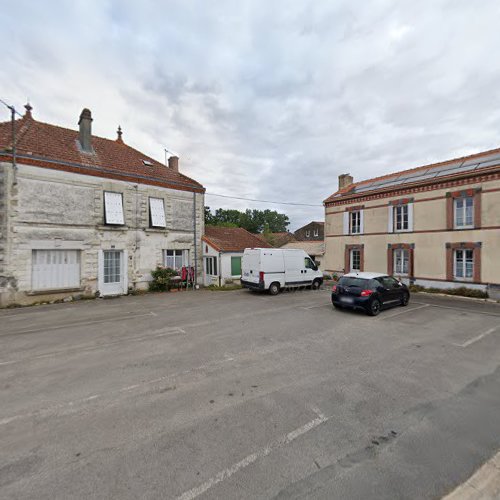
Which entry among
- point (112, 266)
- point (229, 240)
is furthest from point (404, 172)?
point (112, 266)

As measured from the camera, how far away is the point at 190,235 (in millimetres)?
17938

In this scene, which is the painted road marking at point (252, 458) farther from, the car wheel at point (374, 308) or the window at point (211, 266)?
the window at point (211, 266)

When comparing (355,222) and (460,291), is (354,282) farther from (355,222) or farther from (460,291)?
(355,222)

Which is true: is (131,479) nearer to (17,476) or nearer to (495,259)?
(17,476)

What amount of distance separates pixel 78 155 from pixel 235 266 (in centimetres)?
1065

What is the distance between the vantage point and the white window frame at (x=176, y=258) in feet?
55.8

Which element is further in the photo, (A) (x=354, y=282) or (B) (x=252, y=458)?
(A) (x=354, y=282)

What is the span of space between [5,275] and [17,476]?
1232cm

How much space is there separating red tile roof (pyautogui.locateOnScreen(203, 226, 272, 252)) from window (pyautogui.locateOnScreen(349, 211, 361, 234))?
6203mm

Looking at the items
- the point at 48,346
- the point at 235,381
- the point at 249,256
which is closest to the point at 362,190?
the point at 249,256

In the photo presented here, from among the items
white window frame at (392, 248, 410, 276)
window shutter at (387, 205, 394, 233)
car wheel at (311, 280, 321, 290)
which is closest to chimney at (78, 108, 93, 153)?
car wheel at (311, 280, 321, 290)

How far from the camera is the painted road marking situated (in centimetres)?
269

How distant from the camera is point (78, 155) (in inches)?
574

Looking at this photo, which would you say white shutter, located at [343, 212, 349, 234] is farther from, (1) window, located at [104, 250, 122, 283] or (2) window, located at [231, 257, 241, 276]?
(1) window, located at [104, 250, 122, 283]
